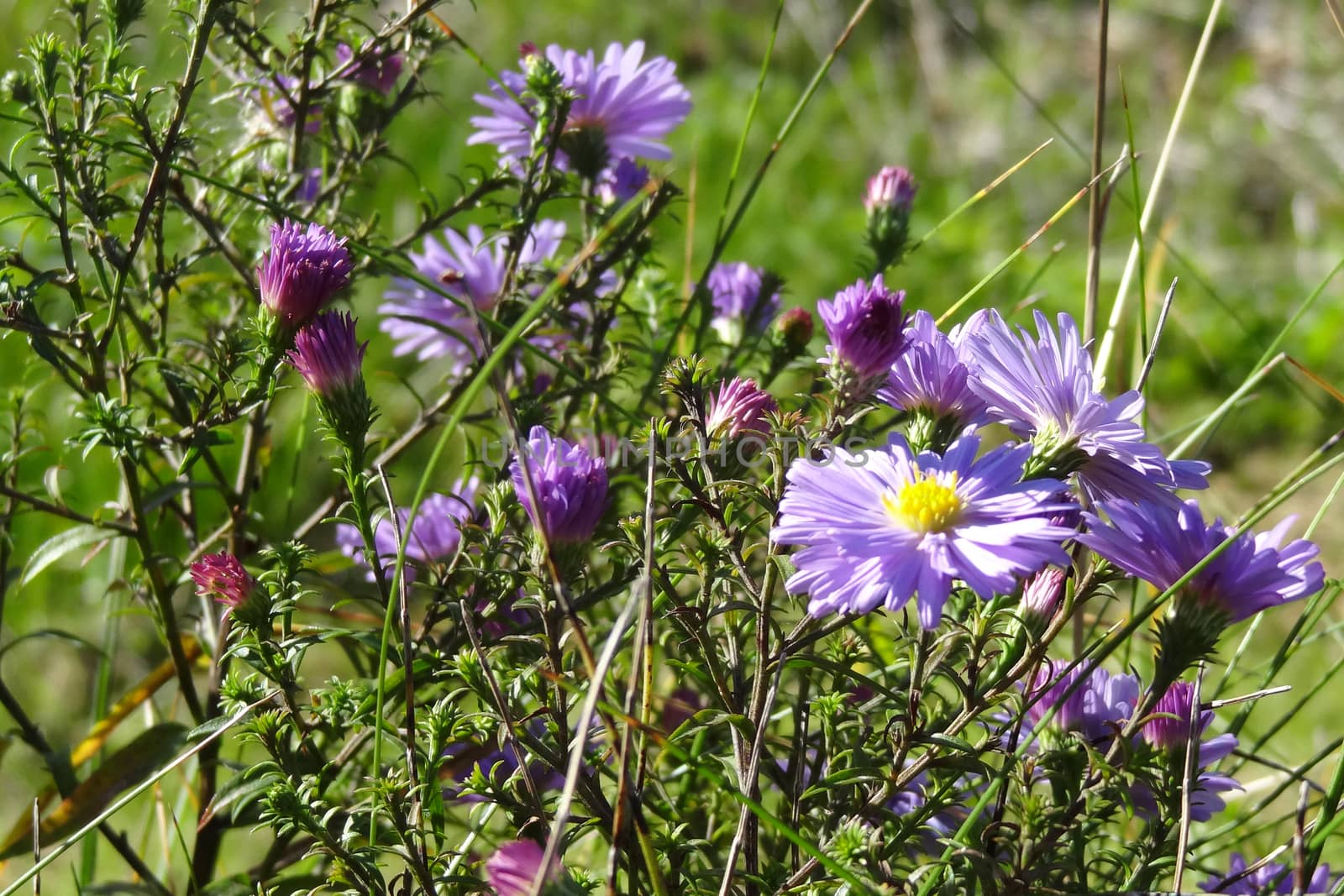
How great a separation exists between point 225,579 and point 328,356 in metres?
0.12

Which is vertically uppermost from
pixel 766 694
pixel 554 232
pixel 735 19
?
pixel 735 19

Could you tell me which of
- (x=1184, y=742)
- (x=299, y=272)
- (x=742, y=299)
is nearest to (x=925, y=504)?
(x=1184, y=742)

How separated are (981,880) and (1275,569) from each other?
7.8 inches

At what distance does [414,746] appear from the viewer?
57 cm

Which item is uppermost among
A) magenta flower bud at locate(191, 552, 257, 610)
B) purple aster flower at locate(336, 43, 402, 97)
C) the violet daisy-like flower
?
purple aster flower at locate(336, 43, 402, 97)

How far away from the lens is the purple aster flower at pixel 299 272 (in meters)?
0.59

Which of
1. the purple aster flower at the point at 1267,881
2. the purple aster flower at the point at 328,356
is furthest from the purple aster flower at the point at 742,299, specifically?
the purple aster flower at the point at 1267,881

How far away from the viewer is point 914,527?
20.5 inches

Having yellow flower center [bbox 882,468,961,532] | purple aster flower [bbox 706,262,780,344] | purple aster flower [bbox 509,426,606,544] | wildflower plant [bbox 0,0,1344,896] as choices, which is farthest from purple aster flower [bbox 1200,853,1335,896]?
purple aster flower [bbox 706,262,780,344]

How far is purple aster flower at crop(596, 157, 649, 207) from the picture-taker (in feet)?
2.96

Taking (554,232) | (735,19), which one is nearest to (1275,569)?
(554,232)

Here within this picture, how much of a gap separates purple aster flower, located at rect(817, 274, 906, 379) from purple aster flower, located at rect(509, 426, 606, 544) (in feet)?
0.44

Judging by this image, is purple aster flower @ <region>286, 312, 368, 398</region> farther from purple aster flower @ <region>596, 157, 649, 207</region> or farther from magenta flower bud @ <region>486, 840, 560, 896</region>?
purple aster flower @ <region>596, 157, 649, 207</region>

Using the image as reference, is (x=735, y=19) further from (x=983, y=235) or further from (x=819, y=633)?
(x=819, y=633)
